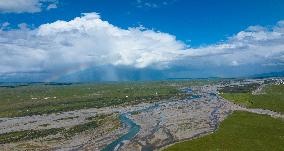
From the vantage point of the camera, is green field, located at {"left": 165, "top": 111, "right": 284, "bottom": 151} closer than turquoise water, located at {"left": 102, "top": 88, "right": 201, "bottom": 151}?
Yes

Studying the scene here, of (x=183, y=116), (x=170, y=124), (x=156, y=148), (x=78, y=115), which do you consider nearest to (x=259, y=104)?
(x=183, y=116)

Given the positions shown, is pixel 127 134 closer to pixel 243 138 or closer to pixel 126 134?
pixel 126 134

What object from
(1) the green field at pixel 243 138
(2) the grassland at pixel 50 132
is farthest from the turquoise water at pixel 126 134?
(1) the green field at pixel 243 138

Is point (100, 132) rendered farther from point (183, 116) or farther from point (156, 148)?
point (183, 116)

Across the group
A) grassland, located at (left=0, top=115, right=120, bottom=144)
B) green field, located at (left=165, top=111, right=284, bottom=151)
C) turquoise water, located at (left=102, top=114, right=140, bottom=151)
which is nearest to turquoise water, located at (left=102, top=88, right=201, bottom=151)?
turquoise water, located at (left=102, top=114, right=140, bottom=151)

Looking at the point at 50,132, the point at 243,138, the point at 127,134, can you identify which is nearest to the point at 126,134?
the point at 127,134

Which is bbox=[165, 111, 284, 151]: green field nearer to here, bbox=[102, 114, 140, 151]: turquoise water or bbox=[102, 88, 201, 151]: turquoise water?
bbox=[102, 88, 201, 151]: turquoise water
